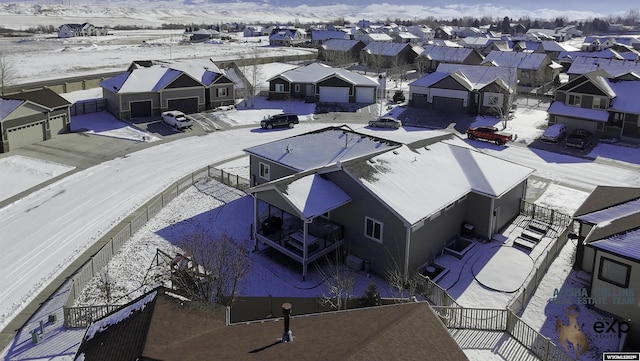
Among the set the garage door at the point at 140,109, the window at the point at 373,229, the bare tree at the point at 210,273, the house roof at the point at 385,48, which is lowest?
the bare tree at the point at 210,273

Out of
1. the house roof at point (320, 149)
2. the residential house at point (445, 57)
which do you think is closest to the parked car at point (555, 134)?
the house roof at point (320, 149)

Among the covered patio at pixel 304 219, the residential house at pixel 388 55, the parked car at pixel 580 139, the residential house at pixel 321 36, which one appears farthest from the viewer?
the residential house at pixel 321 36

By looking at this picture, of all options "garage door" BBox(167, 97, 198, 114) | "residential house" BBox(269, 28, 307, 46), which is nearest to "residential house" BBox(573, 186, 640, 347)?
"garage door" BBox(167, 97, 198, 114)

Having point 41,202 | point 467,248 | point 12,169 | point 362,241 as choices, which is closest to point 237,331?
point 362,241

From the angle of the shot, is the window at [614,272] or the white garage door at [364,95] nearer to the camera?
the window at [614,272]

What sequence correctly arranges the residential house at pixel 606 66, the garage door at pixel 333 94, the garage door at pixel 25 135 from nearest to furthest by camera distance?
the garage door at pixel 25 135
the garage door at pixel 333 94
the residential house at pixel 606 66

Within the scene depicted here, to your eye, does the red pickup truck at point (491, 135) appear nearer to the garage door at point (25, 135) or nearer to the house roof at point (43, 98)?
the house roof at point (43, 98)

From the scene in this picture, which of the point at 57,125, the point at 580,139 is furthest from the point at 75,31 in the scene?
the point at 580,139
